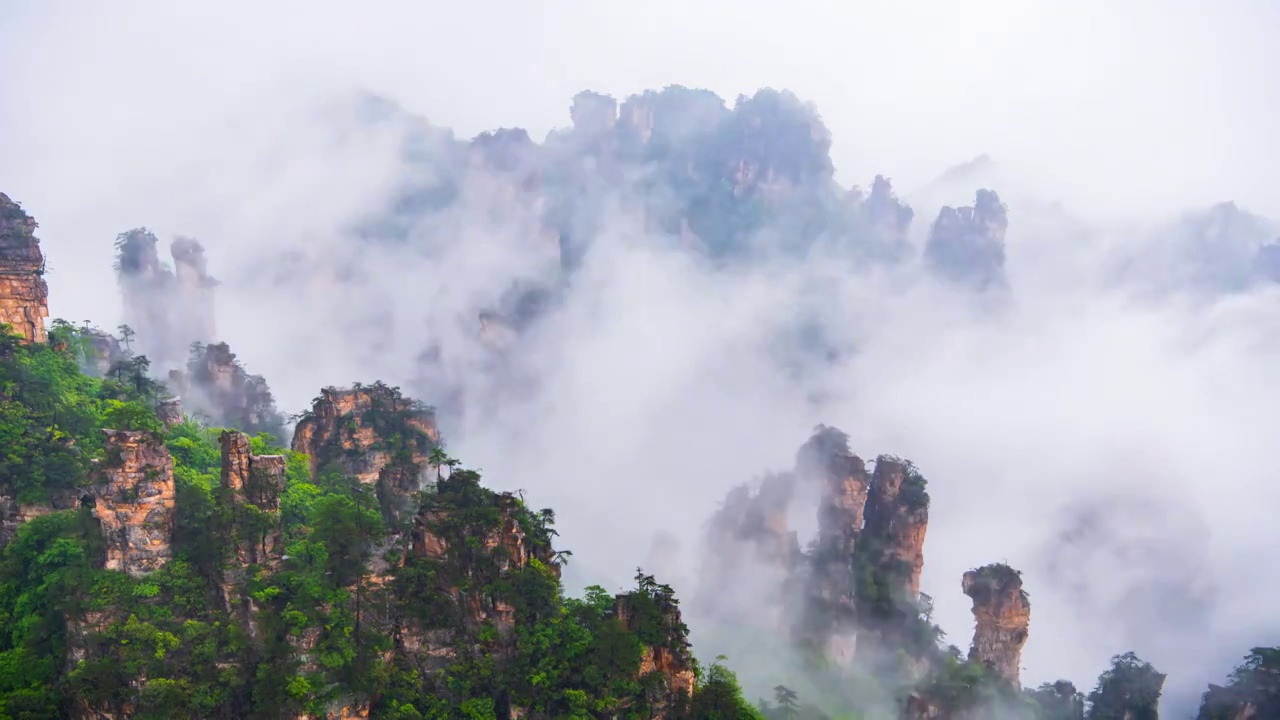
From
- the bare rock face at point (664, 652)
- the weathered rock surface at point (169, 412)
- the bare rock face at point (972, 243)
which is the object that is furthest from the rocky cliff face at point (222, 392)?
→ the bare rock face at point (972, 243)

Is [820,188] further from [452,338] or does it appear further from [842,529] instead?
[842,529]

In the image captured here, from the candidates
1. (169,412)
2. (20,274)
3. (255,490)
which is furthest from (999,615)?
(20,274)

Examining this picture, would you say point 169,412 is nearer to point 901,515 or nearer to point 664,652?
point 664,652

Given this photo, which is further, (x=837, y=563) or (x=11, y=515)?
(x=837, y=563)

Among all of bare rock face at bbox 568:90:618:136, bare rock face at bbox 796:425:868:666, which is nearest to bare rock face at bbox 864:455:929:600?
bare rock face at bbox 796:425:868:666

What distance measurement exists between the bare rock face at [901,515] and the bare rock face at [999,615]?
549 centimetres

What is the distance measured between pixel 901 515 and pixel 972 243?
241ft

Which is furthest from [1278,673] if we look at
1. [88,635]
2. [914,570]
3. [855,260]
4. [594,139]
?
[594,139]

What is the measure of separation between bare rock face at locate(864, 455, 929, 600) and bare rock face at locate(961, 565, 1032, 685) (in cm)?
549

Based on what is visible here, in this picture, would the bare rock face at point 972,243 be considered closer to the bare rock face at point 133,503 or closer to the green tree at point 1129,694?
the green tree at point 1129,694

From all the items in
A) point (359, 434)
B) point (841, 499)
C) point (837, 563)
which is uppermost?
point (841, 499)

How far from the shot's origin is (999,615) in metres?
57.3

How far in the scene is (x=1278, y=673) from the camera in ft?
164

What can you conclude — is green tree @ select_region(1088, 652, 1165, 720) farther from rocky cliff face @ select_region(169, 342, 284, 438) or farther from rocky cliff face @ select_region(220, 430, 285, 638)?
rocky cliff face @ select_region(169, 342, 284, 438)
